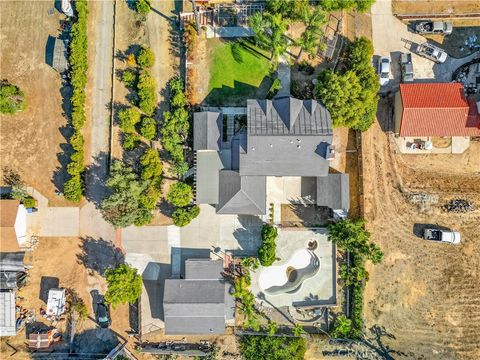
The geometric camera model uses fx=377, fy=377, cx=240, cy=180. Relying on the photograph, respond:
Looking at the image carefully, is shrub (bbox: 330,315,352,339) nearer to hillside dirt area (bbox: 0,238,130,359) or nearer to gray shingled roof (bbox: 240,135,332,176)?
gray shingled roof (bbox: 240,135,332,176)

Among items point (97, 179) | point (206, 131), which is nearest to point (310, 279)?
point (206, 131)

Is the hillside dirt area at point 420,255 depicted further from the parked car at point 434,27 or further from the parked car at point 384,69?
the parked car at point 434,27

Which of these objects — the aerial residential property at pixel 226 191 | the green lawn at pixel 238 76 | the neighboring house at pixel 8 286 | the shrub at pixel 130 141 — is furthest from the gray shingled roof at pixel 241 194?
the neighboring house at pixel 8 286

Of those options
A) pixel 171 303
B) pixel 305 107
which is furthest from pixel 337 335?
pixel 305 107

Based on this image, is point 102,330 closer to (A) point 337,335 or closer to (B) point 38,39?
(A) point 337,335

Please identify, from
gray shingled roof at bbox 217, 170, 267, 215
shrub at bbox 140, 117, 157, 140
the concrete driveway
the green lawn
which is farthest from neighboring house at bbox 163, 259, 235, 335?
the concrete driveway

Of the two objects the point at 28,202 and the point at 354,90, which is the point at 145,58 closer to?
the point at 28,202
